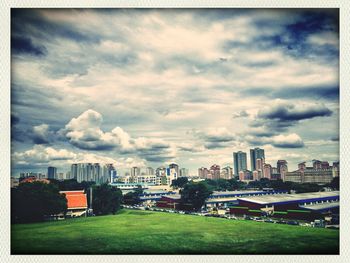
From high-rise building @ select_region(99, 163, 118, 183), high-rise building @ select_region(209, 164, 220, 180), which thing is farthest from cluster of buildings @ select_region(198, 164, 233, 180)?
high-rise building @ select_region(99, 163, 118, 183)

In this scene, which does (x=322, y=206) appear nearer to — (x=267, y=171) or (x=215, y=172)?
(x=267, y=171)

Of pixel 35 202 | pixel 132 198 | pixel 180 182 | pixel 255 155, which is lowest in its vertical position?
pixel 132 198

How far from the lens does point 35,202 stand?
7230 millimetres

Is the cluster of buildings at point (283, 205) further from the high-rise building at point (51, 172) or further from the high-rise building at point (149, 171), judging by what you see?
the high-rise building at point (51, 172)

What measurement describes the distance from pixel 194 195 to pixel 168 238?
319 cm

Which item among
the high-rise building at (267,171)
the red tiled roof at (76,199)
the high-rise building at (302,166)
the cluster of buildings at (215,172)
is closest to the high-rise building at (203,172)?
the cluster of buildings at (215,172)

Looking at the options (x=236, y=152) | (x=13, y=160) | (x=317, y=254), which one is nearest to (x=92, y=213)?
(x=13, y=160)

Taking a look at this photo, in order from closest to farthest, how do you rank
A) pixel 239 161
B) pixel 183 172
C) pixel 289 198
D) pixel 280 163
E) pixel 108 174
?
1. pixel 289 198
2. pixel 280 163
3. pixel 108 174
4. pixel 239 161
5. pixel 183 172

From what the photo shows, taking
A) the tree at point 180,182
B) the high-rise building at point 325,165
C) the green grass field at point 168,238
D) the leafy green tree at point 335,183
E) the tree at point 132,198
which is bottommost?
the green grass field at point 168,238

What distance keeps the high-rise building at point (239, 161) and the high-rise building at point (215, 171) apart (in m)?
0.52

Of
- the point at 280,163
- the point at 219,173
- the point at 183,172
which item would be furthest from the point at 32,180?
the point at 280,163

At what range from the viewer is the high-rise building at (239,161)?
8.33m

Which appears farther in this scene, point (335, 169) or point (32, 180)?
point (32, 180)

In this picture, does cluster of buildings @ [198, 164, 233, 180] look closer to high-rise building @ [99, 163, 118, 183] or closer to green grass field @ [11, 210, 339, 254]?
green grass field @ [11, 210, 339, 254]
